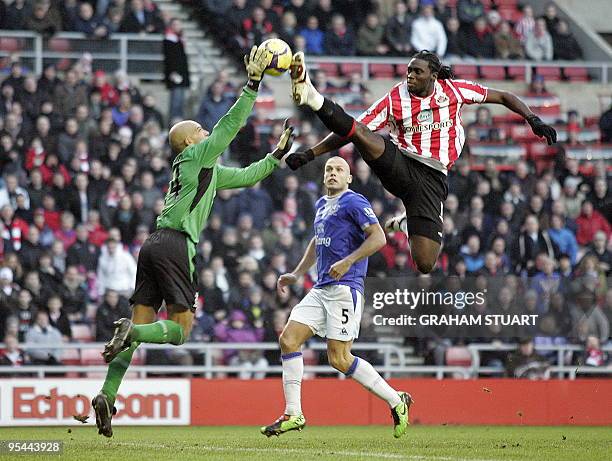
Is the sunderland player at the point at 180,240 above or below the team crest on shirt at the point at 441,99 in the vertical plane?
below

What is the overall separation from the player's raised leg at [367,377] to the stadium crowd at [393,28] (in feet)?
33.9

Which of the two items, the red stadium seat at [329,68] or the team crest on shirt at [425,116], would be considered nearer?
the team crest on shirt at [425,116]

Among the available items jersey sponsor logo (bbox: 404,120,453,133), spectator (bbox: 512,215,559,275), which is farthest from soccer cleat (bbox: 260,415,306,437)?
spectator (bbox: 512,215,559,275)

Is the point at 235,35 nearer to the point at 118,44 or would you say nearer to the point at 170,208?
the point at 118,44

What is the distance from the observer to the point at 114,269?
1636 cm

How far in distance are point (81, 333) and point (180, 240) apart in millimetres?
6488

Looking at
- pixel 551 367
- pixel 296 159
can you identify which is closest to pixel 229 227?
pixel 551 367

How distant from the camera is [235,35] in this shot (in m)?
21.2

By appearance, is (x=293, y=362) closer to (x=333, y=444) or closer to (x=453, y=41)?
(x=333, y=444)

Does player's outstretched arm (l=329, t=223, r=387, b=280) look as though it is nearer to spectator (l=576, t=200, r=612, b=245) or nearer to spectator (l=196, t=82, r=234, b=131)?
spectator (l=196, t=82, r=234, b=131)

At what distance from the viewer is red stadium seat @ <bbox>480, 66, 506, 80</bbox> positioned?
72.7 feet

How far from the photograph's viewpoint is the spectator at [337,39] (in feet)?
71.1

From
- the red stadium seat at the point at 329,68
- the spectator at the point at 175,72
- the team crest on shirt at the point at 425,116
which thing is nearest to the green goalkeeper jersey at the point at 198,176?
the team crest on shirt at the point at 425,116

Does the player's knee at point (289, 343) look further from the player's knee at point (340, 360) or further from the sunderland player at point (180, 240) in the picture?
the sunderland player at point (180, 240)
